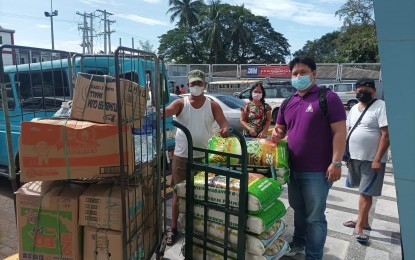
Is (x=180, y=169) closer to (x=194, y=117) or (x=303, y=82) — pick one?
(x=194, y=117)

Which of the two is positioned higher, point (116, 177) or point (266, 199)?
point (116, 177)

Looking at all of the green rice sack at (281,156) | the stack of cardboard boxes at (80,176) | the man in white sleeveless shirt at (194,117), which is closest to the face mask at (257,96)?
the man in white sleeveless shirt at (194,117)

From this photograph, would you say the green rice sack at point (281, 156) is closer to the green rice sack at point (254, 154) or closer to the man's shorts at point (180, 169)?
the green rice sack at point (254, 154)

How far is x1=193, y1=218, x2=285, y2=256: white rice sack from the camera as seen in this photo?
227 centimetres

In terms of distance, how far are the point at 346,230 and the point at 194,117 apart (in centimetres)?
212

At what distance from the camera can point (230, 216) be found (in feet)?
7.57

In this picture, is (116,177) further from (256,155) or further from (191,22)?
(191,22)

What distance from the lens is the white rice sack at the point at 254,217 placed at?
87.4 inches

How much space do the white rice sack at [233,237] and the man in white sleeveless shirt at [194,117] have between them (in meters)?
0.68

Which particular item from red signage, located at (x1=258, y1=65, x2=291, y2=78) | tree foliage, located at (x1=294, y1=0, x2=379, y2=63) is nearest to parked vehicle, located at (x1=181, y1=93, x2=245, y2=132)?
red signage, located at (x1=258, y1=65, x2=291, y2=78)

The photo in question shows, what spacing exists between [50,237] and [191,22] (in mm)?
50973

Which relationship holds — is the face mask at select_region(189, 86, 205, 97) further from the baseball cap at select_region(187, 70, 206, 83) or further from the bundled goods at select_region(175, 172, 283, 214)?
the bundled goods at select_region(175, 172, 283, 214)

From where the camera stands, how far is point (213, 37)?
151 ft

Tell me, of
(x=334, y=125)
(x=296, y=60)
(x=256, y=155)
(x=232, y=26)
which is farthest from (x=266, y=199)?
(x=232, y=26)
